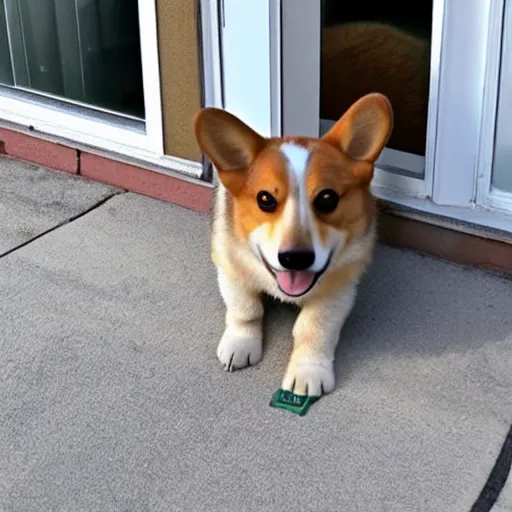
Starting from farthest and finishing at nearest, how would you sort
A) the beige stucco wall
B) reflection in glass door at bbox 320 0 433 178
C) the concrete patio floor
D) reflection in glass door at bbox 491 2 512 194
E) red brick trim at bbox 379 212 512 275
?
reflection in glass door at bbox 320 0 433 178
the beige stucco wall
red brick trim at bbox 379 212 512 275
reflection in glass door at bbox 491 2 512 194
the concrete patio floor

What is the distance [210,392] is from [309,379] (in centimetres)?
25

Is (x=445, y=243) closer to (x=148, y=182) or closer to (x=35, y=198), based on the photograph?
(x=148, y=182)

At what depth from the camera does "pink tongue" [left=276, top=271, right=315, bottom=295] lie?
2.09 m

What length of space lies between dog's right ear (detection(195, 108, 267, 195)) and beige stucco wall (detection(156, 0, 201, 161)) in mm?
768

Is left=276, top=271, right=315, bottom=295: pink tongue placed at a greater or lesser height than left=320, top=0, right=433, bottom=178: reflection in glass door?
lesser

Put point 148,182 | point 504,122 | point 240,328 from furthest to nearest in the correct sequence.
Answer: point 148,182
point 504,122
point 240,328

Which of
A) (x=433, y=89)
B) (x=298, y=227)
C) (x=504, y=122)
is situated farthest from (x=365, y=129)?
(x=504, y=122)

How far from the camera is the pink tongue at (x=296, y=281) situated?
6.84ft

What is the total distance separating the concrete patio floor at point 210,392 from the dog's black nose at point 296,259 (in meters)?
0.35

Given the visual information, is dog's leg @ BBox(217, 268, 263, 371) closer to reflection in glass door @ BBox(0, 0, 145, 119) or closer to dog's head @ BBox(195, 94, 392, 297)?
dog's head @ BBox(195, 94, 392, 297)

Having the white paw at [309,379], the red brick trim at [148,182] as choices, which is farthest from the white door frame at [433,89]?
the white paw at [309,379]

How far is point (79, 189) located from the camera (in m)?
3.23

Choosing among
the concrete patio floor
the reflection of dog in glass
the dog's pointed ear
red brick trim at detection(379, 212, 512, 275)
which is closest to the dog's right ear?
the dog's pointed ear

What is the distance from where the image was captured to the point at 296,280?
2.09 meters
